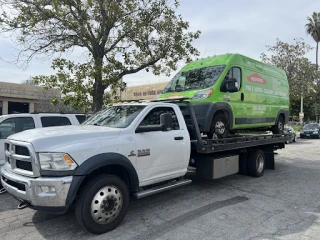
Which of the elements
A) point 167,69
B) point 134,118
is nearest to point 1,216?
point 134,118

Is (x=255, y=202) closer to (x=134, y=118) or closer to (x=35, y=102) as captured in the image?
(x=134, y=118)

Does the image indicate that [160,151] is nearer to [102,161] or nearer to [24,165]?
[102,161]

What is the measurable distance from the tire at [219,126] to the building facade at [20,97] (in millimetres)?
27162

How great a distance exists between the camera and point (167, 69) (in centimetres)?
1348

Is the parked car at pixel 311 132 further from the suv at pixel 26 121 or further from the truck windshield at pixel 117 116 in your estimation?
the truck windshield at pixel 117 116

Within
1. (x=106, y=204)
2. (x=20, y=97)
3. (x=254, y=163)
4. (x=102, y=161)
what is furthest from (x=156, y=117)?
(x=20, y=97)

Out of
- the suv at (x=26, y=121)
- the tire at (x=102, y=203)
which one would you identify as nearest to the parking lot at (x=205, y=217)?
the tire at (x=102, y=203)

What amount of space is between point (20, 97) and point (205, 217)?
33442 mm

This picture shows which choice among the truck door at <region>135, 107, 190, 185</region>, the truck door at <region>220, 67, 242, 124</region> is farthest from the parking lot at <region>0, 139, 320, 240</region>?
the truck door at <region>220, 67, 242, 124</region>

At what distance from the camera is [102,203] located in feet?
13.5

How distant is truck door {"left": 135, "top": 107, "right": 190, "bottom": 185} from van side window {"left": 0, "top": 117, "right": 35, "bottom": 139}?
3.47 meters

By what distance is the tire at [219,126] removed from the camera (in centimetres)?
A: 691

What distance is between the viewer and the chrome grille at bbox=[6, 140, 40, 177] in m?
3.86

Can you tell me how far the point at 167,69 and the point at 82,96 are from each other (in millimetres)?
4238
